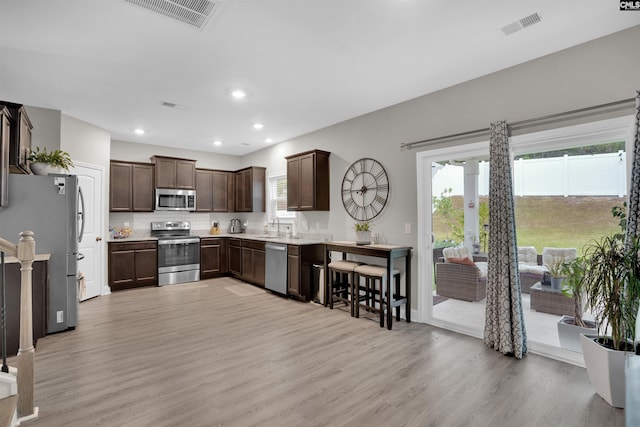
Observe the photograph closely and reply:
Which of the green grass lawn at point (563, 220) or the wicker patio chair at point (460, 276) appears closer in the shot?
the green grass lawn at point (563, 220)

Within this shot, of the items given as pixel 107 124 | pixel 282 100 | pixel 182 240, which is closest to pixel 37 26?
pixel 282 100

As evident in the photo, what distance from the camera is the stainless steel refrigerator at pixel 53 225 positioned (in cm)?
348

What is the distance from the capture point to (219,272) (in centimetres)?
697

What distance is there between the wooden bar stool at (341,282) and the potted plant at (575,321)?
2.26m

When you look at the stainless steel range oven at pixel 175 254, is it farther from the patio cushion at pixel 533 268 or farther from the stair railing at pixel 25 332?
the patio cushion at pixel 533 268

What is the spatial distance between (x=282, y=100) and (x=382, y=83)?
1331mm

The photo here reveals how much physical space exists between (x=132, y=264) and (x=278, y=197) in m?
3.01

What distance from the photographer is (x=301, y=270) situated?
498cm

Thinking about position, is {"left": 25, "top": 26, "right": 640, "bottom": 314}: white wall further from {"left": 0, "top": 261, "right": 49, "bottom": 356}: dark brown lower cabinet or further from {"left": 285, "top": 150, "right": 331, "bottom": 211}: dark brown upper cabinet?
{"left": 0, "top": 261, "right": 49, "bottom": 356}: dark brown lower cabinet

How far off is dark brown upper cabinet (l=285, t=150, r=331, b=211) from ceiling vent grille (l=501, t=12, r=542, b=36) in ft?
10.2

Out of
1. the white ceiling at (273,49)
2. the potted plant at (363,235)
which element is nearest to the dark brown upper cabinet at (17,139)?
the white ceiling at (273,49)

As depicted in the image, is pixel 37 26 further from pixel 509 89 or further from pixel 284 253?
pixel 509 89

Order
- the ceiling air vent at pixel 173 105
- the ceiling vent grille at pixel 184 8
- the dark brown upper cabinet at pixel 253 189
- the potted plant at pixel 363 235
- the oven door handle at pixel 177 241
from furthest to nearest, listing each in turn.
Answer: the dark brown upper cabinet at pixel 253 189 → the oven door handle at pixel 177 241 → the potted plant at pixel 363 235 → the ceiling air vent at pixel 173 105 → the ceiling vent grille at pixel 184 8

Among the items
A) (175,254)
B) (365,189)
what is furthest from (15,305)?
(365,189)
